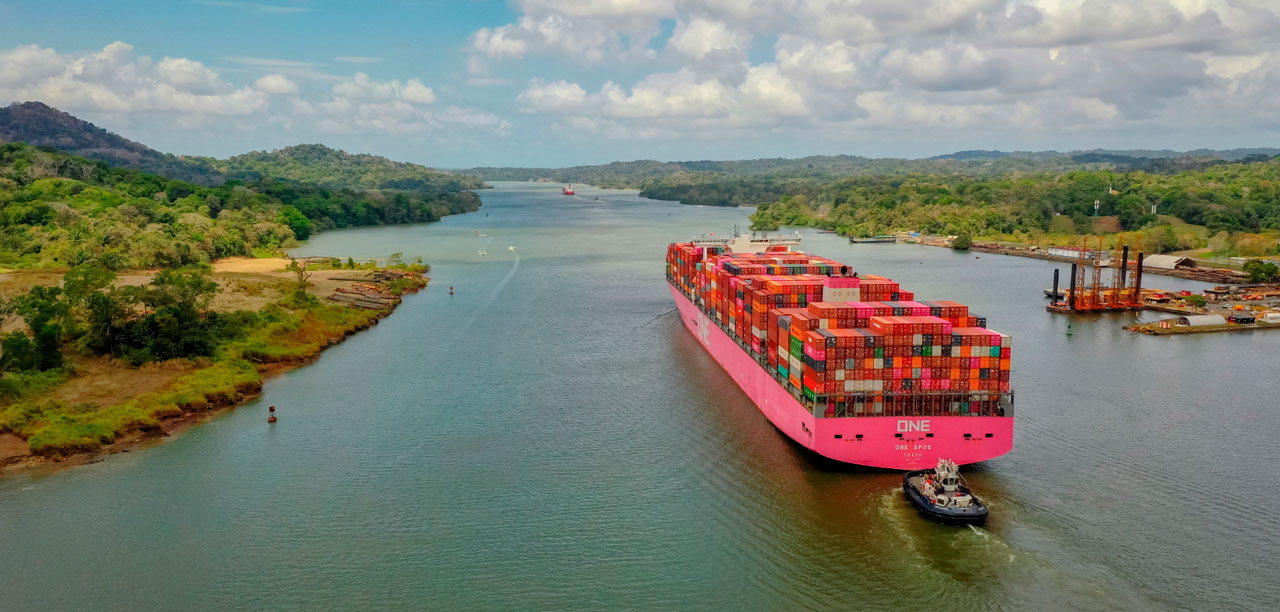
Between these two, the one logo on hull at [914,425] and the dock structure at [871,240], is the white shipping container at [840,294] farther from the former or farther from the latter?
the dock structure at [871,240]

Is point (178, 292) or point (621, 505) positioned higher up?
point (178, 292)

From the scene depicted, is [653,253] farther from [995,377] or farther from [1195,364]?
[995,377]

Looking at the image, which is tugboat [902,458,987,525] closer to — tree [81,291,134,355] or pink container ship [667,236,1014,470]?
pink container ship [667,236,1014,470]

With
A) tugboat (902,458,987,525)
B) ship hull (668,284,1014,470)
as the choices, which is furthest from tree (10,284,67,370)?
tugboat (902,458,987,525)

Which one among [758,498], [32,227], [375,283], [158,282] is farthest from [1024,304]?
[32,227]

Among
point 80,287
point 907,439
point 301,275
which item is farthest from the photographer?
point 301,275

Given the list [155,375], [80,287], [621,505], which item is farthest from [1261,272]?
[80,287]

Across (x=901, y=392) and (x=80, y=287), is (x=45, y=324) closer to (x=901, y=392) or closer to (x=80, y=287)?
(x=80, y=287)
